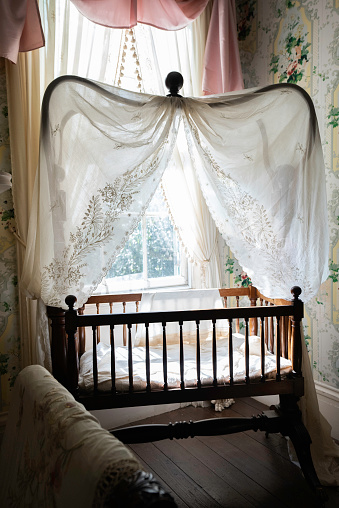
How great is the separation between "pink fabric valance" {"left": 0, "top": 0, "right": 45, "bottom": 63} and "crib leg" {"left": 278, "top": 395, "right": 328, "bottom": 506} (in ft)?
6.95

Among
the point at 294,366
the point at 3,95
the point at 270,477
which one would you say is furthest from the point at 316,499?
the point at 3,95

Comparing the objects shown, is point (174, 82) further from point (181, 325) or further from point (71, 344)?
point (71, 344)

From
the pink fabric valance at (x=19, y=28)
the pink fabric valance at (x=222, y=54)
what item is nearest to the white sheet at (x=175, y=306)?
the pink fabric valance at (x=222, y=54)

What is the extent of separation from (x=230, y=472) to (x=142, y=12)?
101 inches

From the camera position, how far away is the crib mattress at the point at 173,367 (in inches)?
73.1

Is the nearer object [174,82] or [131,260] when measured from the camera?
[174,82]

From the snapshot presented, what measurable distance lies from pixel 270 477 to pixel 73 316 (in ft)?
3.90

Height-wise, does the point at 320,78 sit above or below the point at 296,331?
above

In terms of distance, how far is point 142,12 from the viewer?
2.52 m

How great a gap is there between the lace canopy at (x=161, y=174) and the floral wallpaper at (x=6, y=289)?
0.55m

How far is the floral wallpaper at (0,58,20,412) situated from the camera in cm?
229

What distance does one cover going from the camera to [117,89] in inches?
74.5

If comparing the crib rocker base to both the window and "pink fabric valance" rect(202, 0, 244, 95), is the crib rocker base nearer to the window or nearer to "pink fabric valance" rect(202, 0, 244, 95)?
the window

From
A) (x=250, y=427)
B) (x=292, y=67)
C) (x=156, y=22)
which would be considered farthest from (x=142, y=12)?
(x=250, y=427)
